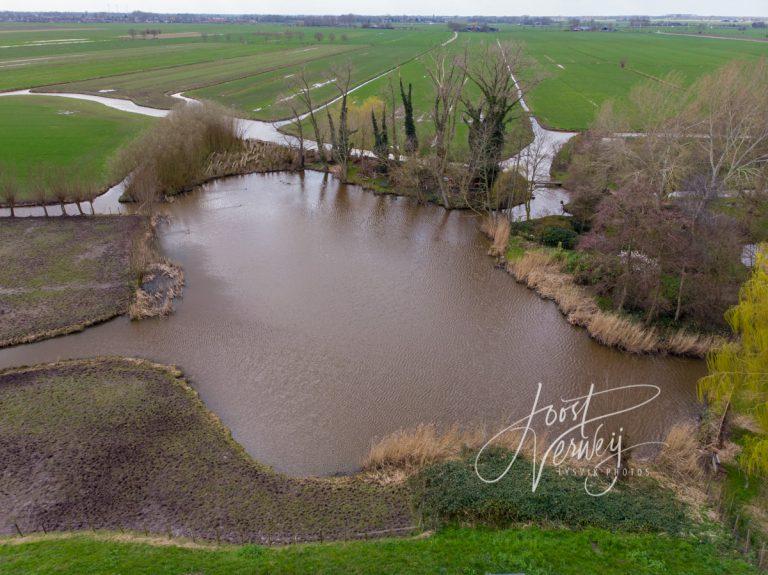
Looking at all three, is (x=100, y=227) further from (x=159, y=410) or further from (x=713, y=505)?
(x=713, y=505)

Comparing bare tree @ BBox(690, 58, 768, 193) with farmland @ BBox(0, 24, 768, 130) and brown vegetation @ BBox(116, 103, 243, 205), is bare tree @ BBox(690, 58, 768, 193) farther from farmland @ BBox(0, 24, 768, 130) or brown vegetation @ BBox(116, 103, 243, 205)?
brown vegetation @ BBox(116, 103, 243, 205)

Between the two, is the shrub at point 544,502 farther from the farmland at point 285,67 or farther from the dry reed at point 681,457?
the farmland at point 285,67

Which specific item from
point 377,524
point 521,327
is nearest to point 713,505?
point 377,524

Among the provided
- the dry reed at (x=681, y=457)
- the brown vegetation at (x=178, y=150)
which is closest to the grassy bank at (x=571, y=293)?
the dry reed at (x=681, y=457)
